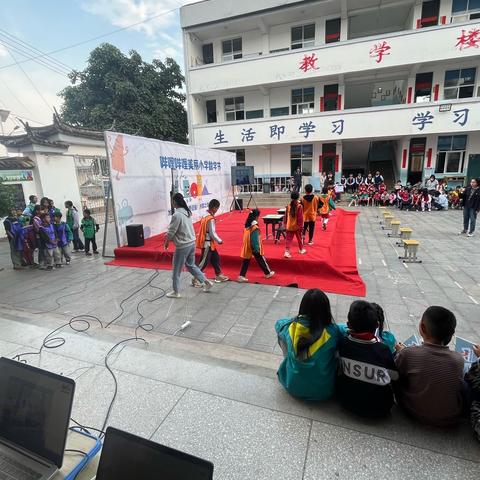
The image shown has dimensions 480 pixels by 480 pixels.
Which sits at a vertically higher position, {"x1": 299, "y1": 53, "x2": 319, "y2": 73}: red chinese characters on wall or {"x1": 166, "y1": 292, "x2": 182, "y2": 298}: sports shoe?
{"x1": 299, "y1": 53, "x2": 319, "y2": 73}: red chinese characters on wall

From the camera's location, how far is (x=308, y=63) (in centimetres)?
1520

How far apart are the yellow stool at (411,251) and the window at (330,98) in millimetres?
12695

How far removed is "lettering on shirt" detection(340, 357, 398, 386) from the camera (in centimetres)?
193

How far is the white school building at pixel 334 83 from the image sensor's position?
13727mm

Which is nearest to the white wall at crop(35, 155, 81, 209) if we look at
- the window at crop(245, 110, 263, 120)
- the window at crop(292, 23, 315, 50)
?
the window at crop(245, 110, 263, 120)

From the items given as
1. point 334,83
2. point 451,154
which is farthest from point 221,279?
point 451,154

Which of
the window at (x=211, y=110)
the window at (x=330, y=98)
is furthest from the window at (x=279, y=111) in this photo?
the window at (x=211, y=110)

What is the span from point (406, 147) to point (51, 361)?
1779 cm

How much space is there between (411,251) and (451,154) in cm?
1265

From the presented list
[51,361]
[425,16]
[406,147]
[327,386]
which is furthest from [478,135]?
[51,361]

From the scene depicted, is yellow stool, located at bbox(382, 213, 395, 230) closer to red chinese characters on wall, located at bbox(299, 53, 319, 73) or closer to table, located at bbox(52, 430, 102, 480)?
table, located at bbox(52, 430, 102, 480)

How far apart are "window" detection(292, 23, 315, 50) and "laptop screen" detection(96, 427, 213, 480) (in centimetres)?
1943

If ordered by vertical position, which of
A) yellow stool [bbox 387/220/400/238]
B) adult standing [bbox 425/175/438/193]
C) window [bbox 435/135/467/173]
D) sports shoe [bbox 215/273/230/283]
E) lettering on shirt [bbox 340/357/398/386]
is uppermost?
window [bbox 435/135/467/173]

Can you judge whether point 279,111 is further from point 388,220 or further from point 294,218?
point 294,218
